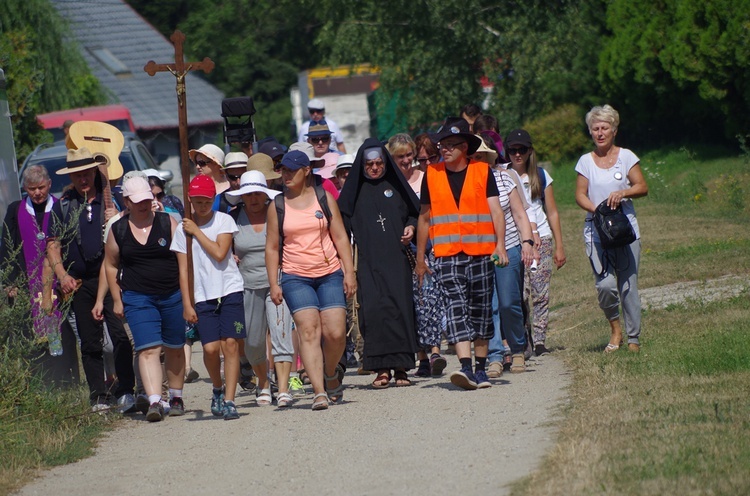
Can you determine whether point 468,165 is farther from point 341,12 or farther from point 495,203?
point 341,12

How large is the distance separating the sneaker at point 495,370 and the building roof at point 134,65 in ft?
154

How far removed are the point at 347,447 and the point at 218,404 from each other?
214 cm

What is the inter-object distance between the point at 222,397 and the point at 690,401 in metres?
3.64

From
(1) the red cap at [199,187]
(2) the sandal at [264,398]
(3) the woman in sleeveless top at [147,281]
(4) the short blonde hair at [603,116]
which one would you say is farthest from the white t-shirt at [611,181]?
(3) the woman in sleeveless top at [147,281]

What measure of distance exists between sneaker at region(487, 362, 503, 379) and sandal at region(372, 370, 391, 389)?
2.75ft

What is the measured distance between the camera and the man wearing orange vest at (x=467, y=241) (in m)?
A: 10.6

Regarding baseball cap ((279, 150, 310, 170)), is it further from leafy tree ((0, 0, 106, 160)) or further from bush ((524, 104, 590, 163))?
bush ((524, 104, 590, 163))

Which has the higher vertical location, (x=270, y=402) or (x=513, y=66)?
(x=513, y=66)

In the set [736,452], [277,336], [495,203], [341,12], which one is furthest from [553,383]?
[341,12]

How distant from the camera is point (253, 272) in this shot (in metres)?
11.0

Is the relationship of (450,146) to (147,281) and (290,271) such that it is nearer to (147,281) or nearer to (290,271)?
(290,271)

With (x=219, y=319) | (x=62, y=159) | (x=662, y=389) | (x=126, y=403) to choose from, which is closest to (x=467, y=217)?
(x=219, y=319)

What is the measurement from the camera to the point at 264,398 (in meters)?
11.2

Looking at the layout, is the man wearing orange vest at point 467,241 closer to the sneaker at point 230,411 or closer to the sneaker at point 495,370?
the sneaker at point 495,370
